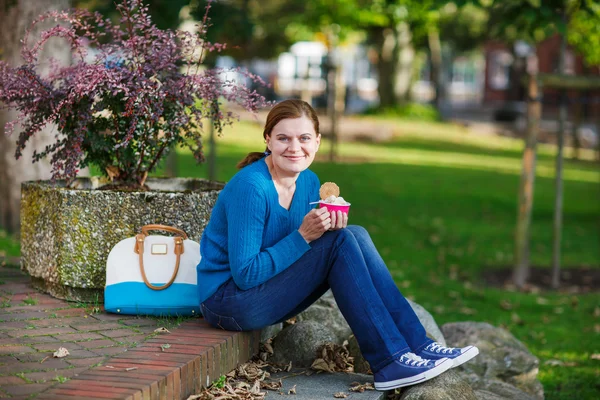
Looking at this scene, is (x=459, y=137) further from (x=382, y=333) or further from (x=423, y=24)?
(x=382, y=333)

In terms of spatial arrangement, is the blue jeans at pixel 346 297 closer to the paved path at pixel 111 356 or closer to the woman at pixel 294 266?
the woman at pixel 294 266

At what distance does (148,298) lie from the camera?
461 centimetres

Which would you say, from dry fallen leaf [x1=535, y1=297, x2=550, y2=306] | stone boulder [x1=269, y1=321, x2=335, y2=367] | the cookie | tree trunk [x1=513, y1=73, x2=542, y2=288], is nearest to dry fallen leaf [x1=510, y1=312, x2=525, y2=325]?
dry fallen leaf [x1=535, y1=297, x2=550, y2=306]

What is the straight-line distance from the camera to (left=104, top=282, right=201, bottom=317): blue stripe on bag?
4.59 metres

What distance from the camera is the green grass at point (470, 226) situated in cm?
736

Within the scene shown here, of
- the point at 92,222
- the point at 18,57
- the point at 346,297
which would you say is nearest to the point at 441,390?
the point at 346,297

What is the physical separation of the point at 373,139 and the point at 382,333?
18.3 meters

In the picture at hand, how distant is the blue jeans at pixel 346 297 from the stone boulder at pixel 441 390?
0.18 metres

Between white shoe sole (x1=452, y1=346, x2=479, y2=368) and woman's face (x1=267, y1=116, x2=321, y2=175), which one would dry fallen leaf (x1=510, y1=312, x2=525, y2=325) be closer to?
white shoe sole (x1=452, y1=346, x2=479, y2=368)

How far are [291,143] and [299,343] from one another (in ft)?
3.75

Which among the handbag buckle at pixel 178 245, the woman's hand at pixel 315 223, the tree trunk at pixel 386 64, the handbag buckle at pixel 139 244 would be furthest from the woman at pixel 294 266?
the tree trunk at pixel 386 64

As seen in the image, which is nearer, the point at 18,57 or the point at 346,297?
the point at 346,297

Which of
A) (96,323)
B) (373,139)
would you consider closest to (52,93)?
(96,323)

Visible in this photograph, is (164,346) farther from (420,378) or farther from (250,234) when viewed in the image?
(420,378)
